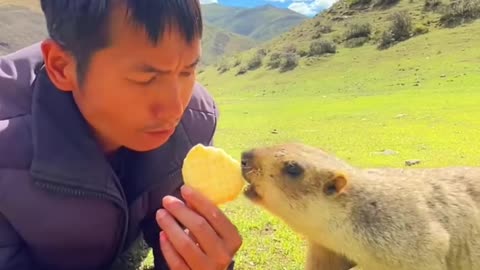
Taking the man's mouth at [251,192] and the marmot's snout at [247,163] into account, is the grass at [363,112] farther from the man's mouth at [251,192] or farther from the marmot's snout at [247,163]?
the marmot's snout at [247,163]

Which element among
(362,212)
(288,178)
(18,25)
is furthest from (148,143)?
(18,25)

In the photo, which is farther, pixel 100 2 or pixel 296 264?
pixel 296 264

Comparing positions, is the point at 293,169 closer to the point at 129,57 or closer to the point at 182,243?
the point at 182,243

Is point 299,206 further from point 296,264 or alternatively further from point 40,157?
point 40,157

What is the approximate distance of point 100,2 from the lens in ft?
8.64

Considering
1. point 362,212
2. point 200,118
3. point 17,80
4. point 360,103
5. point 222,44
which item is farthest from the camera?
point 222,44

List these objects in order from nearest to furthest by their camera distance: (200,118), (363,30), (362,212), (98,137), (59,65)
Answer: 1. (59,65)
2. (98,137)
3. (200,118)
4. (362,212)
5. (363,30)

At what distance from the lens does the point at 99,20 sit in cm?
266

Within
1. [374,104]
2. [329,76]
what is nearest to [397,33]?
[329,76]

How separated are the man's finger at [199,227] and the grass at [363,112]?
170cm

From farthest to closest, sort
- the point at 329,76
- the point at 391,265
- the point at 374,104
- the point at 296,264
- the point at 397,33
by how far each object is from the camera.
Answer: the point at 397,33
the point at 329,76
the point at 374,104
the point at 296,264
the point at 391,265

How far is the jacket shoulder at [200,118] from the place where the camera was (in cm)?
346

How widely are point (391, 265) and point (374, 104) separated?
13.9 metres

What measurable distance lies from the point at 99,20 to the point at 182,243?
0.95 meters
